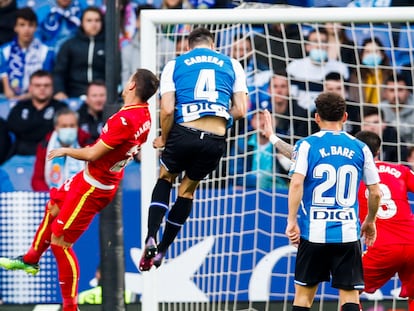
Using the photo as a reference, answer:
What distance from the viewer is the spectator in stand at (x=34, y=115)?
1214cm

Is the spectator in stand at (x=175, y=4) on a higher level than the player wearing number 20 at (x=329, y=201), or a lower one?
higher

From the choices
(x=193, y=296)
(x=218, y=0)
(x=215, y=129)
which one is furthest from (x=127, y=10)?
(x=215, y=129)

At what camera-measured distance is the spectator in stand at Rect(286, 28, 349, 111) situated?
458 inches

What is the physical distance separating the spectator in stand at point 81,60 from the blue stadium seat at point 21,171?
83 cm

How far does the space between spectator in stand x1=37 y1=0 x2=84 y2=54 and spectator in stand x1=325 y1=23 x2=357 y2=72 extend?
269 cm

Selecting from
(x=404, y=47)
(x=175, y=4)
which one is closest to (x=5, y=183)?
(x=175, y=4)

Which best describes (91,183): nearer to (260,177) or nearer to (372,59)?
(260,177)

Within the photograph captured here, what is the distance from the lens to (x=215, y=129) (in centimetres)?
880

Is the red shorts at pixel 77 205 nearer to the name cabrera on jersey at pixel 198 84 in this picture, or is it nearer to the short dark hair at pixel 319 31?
the name cabrera on jersey at pixel 198 84

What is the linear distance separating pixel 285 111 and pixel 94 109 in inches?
80.2

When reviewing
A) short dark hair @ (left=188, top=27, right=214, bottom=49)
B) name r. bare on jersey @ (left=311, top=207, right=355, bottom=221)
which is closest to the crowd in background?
short dark hair @ (left=188, top=27, right=214, bottom=49)

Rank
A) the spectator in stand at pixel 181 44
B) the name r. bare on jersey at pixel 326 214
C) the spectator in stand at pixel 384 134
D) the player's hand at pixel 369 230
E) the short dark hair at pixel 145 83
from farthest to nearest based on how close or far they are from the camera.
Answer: the spectator in stand at pixel 384 134
the spectator in stand at pixel 181 44
the short dark hair at pixel 145 83
the player's hand at pixel 369 230
the name r. bare on jersey at pixel 326 214

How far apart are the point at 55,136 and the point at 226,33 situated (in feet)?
Answer: 6.91

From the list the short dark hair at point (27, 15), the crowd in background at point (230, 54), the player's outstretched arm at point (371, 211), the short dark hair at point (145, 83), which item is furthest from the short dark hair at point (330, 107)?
the short dark hair at point (27, 15)
